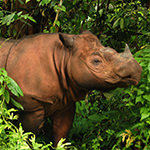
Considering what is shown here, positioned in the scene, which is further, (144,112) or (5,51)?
(5,51)

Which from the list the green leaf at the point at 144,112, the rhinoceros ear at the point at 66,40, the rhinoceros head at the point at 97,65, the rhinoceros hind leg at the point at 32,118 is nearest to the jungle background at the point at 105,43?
the green leaf at the point at 144,112

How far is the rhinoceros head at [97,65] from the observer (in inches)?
90.5

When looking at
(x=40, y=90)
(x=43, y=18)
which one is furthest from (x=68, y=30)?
(x=40, y=90)

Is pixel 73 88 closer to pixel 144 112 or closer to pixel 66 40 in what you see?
pixel 66 40

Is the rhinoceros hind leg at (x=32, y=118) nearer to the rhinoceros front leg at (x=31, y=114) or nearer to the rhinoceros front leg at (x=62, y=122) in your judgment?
the rhinoceros front leg at (x=31, y=114)

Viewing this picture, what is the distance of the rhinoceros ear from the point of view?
2500 mm

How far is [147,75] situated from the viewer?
99.0 inches

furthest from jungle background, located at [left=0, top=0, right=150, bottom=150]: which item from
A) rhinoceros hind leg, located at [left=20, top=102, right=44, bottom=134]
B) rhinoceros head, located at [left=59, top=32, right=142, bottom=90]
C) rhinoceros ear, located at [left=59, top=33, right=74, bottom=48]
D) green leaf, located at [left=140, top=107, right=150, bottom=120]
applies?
rhinoceros ear, located at [left=59, top=33, right=74, bottom=48]

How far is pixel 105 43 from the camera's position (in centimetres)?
379

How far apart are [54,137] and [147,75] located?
116 centimetres

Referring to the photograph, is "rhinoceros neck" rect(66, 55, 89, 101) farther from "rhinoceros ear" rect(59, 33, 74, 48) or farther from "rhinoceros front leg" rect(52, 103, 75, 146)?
"rhinoceros front leg" rect(52, 103, 75, 146)

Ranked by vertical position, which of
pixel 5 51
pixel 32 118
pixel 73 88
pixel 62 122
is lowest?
pixel 62 122

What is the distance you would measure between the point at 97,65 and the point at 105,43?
4.78ft

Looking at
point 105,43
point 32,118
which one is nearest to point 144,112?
point 32,118
